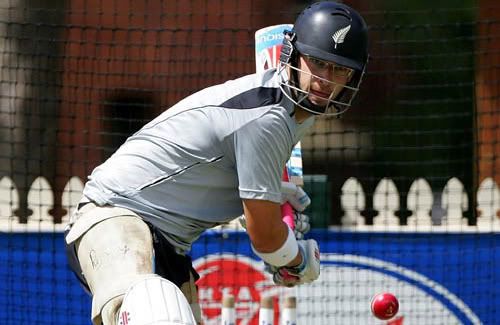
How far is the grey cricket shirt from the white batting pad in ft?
1.52

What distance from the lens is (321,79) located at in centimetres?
371

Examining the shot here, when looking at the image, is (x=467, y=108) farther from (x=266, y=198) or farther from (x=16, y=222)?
(x=266, y=198)

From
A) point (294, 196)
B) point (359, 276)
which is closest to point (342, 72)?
point (294, 196)

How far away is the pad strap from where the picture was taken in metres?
3.80

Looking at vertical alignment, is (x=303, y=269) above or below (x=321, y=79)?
below

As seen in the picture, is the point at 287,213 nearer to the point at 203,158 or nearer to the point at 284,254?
the point at 284,254

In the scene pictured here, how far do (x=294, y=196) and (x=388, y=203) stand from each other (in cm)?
357

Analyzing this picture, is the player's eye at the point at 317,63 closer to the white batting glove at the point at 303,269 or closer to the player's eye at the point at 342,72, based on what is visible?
the player's eye at the point at 342,72

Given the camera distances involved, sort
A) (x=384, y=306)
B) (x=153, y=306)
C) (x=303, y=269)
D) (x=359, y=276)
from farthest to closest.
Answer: (x=359, y=276) < (x=384, y=306) < (x=303, y=269) < (x=153, y=306)

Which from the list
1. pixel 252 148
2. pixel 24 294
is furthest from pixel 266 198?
pixel 24 294

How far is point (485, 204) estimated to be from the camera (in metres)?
7.78

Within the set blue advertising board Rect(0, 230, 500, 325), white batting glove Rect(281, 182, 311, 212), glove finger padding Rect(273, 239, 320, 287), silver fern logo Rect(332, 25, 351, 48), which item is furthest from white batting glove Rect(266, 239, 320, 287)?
blue advertising board Rect(0, 230, 500, 325)

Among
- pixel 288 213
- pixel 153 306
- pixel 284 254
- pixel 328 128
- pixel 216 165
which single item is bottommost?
pixel 153 306

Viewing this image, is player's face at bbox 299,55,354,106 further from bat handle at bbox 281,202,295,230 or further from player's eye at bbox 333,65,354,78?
bat handle at bbox 281,202,295,230
